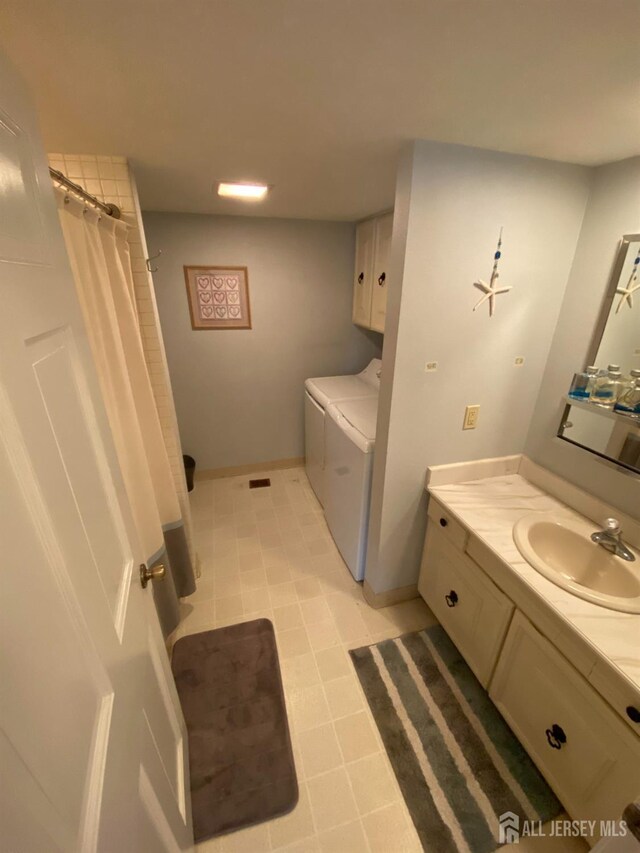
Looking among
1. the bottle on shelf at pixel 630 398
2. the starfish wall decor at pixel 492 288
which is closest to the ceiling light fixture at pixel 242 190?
the starfish wall decor at pixel 492 288

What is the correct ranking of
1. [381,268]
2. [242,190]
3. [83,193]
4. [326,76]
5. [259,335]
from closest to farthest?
[326,76] < [83,193] < [242,190] < [381,268] < [259,335]

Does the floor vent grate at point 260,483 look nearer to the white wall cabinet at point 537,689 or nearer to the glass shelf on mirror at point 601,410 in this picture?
the white wall cabinet at point 537,689

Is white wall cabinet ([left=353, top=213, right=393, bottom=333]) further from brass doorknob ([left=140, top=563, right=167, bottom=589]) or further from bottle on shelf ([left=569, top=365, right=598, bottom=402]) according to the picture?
brass doorknob ([left=140, top=563, right=167, bottom=589])

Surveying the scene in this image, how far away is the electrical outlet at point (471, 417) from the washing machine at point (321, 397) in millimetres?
966

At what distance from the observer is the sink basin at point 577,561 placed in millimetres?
1160

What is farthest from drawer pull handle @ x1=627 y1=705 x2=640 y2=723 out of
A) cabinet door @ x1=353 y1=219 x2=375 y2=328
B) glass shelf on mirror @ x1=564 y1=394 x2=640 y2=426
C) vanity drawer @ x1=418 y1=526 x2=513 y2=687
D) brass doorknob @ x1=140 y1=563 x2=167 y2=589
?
cabinet door @ x1=353 y1=219 x2=375 y2=328

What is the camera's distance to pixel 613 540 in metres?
1.29

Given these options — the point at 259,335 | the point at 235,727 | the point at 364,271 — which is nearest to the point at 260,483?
the point at 259,335

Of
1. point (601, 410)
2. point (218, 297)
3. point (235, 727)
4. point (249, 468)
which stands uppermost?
point (218, 297)

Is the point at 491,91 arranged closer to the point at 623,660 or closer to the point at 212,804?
Result: the point at 623,660

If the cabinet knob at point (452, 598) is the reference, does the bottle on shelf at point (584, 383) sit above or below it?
above

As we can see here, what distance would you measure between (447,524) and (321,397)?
4.45 feet

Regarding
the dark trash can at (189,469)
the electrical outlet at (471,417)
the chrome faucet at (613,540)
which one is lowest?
the dark trash can at (189,469)

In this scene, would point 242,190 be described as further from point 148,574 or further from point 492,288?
point 148,574
